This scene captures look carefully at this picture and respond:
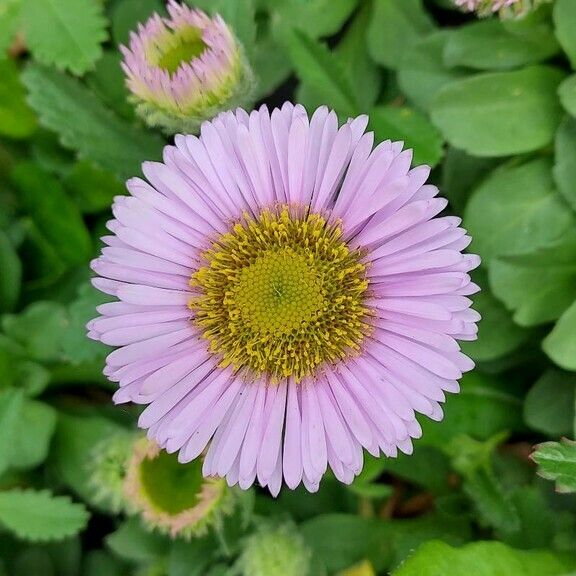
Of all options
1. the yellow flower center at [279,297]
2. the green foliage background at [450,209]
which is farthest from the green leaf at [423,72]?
the yellow flower center at [279,297]

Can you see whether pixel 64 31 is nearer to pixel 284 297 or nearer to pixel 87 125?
pixel 87 125

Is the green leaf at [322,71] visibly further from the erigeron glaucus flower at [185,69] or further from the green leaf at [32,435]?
A: the green leaf at [32,435]

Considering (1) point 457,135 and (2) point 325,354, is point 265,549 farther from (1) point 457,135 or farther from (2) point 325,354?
(1) point 457,135

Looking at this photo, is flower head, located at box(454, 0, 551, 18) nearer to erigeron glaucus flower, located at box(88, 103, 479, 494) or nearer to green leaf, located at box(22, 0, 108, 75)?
erigeron glaucus flower, located at box(88, 103, 479, 494)

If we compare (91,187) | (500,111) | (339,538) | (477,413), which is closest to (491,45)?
(500,111)

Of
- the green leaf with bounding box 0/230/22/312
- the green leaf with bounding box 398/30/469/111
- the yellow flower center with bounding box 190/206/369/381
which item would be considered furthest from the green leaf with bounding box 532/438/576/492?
the green leaf with bounding box 0/230/22/312

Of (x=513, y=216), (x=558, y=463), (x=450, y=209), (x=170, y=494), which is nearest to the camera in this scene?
(x=558, y=463)

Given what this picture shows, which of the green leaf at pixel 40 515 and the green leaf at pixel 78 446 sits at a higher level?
the green leaf at pixel 78 446
